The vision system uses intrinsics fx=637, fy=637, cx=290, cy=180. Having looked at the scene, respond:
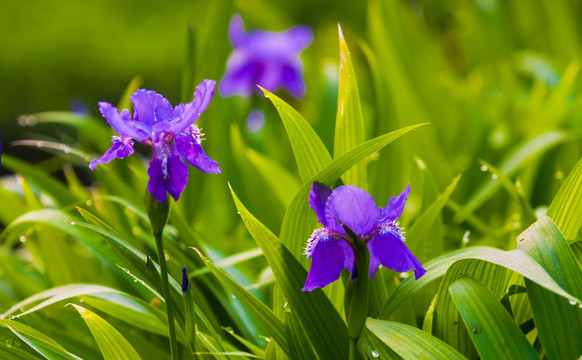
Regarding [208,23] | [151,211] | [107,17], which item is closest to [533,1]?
[208,23]

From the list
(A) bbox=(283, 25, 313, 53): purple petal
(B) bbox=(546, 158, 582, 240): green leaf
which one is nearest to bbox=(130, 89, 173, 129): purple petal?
(B) bbox=(546, 158, 582, 240): green leaf

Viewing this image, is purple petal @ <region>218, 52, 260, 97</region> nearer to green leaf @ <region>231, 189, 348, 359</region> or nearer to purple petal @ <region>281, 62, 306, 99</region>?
purple petal @ <region>281, 62, 306, 99</region>

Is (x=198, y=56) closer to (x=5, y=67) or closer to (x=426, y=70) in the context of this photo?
(x=426, y=70)

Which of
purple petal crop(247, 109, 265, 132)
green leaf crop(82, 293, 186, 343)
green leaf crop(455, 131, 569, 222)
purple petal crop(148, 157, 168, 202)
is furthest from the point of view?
purple petal crop(247, 109, 265, 132)

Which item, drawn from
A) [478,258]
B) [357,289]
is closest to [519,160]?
[478,258]

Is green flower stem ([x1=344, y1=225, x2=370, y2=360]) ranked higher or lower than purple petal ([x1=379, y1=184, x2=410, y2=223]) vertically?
lower

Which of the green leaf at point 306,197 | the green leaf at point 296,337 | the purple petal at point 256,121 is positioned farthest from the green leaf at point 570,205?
the purple petal at point 256,121

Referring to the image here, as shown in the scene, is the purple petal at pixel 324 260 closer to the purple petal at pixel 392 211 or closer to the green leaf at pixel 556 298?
the purple petal at pixel 392 211
